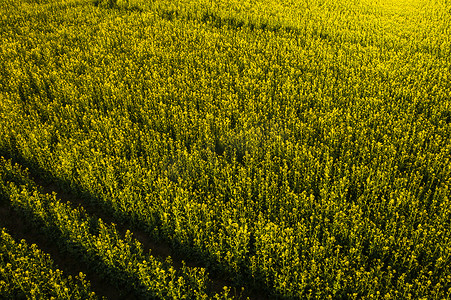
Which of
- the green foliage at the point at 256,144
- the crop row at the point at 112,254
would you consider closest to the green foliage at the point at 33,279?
the crop row at the point at 112,254

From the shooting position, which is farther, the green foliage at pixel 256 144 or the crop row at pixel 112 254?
the green foliage at pixel 256 144

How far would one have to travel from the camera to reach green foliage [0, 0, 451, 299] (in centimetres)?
632

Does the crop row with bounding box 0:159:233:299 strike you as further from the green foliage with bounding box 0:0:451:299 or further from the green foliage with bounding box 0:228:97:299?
the green foliage with bounding box 0:228:97:299

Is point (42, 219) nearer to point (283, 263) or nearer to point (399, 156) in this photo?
point (283, 263)

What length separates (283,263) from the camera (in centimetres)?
594

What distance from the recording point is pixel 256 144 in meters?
9.28

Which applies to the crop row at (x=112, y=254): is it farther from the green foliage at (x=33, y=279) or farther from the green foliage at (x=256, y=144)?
the green foliage at (x=33, y=279)

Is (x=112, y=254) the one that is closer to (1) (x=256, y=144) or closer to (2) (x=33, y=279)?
(2) (x=33, y=279)

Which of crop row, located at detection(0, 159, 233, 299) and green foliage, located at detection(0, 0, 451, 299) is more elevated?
green foliage, located at detection(0, 0, 451, 299)

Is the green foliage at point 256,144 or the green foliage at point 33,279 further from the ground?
the green foliage at point 256,144

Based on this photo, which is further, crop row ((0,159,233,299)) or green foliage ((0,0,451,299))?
green foliage ((0,0,451,299))

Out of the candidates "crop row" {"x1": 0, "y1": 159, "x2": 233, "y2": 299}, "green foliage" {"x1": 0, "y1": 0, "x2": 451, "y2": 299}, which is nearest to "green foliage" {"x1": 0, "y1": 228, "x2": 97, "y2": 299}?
"crop row" {"x1": 0, "y1": 159, "x2": 233, "y2": 299}

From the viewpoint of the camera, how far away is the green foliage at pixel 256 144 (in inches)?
249

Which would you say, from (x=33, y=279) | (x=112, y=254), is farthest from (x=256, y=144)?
(x=33, y=279)
